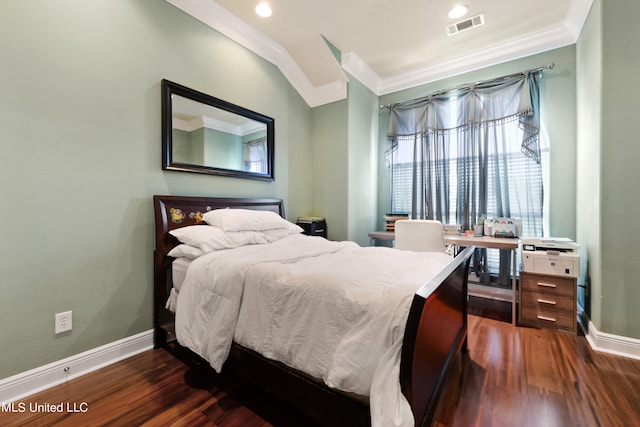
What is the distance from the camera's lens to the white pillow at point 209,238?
1.93 metres

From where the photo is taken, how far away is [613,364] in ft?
6.07

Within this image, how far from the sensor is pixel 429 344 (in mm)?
1144

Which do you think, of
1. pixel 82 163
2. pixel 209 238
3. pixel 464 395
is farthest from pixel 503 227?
pixel 82 163

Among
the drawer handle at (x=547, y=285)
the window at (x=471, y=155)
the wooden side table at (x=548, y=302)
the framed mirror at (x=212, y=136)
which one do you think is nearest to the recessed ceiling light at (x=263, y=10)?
the framed mirror at (x=212, y=136)

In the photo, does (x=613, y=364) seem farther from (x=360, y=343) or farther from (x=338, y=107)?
(x=338, y=107)

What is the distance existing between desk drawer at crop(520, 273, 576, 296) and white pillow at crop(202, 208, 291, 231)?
2.38 meters

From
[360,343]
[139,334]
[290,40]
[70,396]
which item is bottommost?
[70,396]

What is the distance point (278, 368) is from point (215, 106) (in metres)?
2.30

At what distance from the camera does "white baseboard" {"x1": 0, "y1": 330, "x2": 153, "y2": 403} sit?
1.51 meters

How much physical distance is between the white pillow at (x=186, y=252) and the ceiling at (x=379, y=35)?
204cm

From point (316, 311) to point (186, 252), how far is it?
3.95ft

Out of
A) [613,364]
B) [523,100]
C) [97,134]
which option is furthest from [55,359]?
[523,100]

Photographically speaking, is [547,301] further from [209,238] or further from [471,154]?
[209,238]

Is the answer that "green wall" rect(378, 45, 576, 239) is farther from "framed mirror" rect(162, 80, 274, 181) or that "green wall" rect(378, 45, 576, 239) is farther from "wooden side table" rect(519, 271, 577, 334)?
"framed mirror" rect(162, 80, 274, 181)
